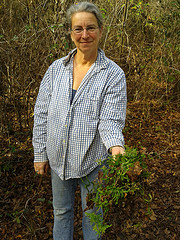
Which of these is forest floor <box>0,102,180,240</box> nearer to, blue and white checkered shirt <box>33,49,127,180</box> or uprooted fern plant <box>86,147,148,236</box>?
uprooted fern plant <box>86,147,148,236</box>

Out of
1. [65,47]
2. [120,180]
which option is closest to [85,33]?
[120,180]

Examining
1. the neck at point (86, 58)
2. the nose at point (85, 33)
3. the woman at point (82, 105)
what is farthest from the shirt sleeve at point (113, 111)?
the nose at point (85, 33)

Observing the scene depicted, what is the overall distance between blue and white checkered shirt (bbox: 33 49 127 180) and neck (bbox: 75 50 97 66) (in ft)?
0.18

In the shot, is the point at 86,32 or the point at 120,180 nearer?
the point at 120,180

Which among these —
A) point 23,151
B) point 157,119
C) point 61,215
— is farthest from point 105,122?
point 157,119

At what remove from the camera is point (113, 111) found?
1.76 metres

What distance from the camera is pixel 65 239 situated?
2.24 meters

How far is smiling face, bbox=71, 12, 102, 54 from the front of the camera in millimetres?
1796

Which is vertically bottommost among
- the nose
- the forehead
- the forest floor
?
the forest floor

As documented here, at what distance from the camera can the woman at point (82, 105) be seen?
1.78m

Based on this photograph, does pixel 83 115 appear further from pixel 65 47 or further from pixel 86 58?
pixel 65 47

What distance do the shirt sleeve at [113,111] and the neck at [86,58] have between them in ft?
0.75

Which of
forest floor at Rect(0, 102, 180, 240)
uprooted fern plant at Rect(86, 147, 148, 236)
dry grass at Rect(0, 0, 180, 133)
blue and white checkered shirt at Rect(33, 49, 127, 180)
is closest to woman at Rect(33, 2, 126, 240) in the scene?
blue and white checkered shirt at Rect(33, 49, 127, 180)

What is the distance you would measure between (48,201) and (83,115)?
1841 millimetres
